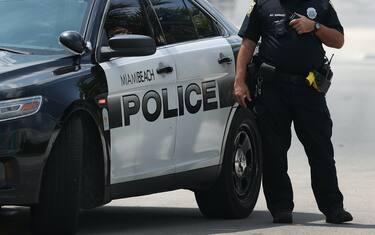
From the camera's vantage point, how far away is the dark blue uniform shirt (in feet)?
26.6

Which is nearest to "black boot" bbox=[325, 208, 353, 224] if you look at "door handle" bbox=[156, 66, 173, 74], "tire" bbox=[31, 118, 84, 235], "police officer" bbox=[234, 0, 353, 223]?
"police officer" bbox=[234, 0, 353, 223]

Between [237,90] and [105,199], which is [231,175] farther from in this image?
[105,199]

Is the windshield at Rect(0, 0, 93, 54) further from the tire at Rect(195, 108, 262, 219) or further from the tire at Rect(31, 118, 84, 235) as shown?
the tire at Rect(195, 108, 262, 219)

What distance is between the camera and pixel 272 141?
834 cm

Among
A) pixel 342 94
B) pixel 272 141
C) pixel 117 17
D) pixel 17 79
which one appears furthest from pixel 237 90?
pixel 342 94

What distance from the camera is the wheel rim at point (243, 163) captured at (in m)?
8.75

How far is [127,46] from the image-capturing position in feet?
24.3

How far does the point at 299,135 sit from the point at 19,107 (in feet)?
7.90

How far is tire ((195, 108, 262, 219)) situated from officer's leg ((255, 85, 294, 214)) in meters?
0.26

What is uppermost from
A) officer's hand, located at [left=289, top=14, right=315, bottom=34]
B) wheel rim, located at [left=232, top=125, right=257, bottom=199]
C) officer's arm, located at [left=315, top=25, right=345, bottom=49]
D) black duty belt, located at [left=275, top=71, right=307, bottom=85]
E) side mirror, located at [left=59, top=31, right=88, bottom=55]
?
side mirror, located at [left=59, top=31, right=88, bottom=55]

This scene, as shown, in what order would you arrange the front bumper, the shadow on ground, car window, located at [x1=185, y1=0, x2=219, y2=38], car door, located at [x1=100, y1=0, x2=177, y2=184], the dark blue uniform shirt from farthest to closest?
1. car window, located at [x1=185, y1=0, x2=219, y2=38]
2. the dark blue uniform shirt
3. the shadow on ground
4. car door, located at [x1=100, y1=0, x2=177, y2=184]
5. the front bumper

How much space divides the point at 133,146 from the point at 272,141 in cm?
122

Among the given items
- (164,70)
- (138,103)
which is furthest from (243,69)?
(138,103)

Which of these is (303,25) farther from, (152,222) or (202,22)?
(152,222)
